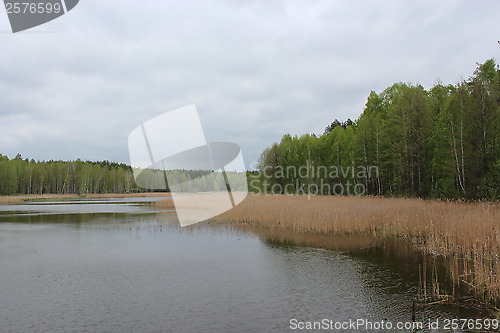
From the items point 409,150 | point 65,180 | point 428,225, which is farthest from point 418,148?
point 65,180

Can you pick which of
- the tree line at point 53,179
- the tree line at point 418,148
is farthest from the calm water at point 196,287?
the tree line at point 53,179

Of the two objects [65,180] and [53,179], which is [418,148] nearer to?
[65,180]

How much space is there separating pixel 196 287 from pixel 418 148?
28412 mm

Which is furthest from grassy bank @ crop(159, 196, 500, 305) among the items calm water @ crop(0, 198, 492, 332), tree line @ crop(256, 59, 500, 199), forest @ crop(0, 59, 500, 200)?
forest @ crop(0, 59, 500, 200)

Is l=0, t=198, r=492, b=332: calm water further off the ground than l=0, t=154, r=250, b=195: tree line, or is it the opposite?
l=0, t=154, r=250, b=195: tree line

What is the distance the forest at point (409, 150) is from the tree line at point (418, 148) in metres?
0.05

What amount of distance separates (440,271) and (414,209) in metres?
8.56

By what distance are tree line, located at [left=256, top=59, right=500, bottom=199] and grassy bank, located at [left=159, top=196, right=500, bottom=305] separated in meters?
5.75

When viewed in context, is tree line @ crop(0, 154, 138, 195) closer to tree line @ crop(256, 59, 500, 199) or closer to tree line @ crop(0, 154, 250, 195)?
tree line @ crop(0, 154, 250, 195)

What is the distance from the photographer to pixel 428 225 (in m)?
16.0

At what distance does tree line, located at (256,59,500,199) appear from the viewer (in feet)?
77.0

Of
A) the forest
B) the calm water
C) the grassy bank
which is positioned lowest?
the calm water

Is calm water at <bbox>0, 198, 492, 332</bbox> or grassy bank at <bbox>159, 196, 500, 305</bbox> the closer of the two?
calm water at <bbox>0, 198, 492, 332</bbox>

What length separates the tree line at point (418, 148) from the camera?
23.5 meters
